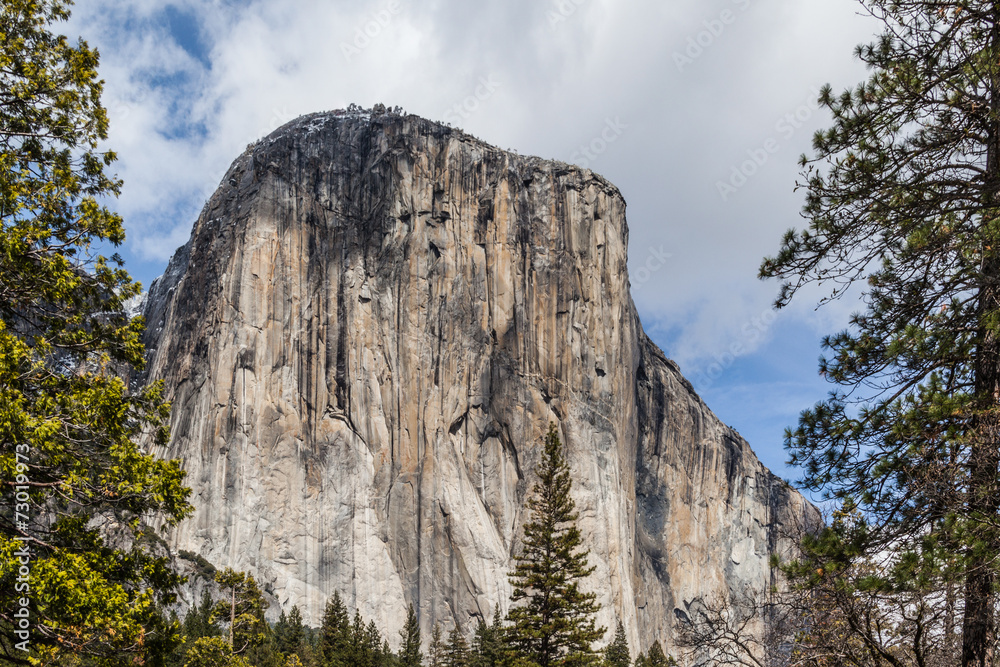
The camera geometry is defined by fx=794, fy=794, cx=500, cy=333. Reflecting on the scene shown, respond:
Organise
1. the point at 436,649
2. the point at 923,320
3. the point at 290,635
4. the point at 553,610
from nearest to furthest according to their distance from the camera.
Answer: the point at 923,320 → the point at 553,610 → the point at 290,635 → the point at 436,649

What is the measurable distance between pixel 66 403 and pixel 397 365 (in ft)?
223

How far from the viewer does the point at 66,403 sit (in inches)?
354

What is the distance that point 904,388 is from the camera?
8.05 metres

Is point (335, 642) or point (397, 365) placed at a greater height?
point (397, 365)

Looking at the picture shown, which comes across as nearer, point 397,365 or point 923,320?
point 923,320

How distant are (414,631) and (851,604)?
4728 cm

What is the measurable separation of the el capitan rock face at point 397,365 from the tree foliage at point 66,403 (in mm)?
62521

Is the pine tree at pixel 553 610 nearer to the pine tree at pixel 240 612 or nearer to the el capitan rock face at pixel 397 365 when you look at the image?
the pine tree at pixel 240 612

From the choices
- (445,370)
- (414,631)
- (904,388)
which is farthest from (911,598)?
(445,370)

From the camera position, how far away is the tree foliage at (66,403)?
8.33 meters

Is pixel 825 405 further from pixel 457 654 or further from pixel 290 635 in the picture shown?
pixel 290 635

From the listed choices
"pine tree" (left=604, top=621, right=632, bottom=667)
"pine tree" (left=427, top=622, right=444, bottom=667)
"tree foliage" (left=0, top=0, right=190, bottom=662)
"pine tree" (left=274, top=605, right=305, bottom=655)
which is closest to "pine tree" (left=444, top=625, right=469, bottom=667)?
"pine tree" (left=604, top=621, right=632, bottom=667)

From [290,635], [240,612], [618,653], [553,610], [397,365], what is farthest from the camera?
[397,365]

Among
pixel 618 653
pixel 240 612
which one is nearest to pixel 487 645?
pixel 618 653
